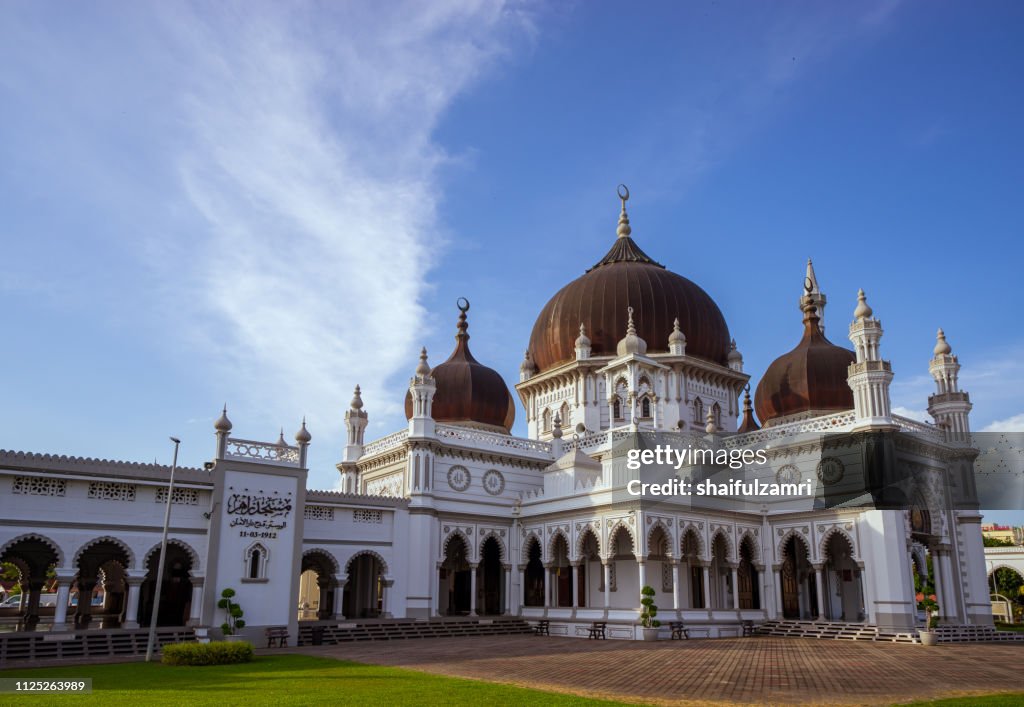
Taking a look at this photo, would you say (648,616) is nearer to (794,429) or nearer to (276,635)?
(794,429)

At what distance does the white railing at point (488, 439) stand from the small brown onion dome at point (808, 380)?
996cm

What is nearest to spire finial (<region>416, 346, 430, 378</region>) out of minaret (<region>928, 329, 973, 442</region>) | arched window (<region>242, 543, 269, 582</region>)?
arched window (<region>242, 543, 269, 582</region>)

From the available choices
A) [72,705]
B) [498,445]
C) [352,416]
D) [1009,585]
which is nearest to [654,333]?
[498,445]

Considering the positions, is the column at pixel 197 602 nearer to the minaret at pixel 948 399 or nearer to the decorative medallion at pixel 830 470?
the decorative medallion at pixel 830 470

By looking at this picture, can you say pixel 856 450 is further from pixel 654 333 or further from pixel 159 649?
pixel 159 649

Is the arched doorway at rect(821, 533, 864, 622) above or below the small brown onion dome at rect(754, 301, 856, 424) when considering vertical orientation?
below

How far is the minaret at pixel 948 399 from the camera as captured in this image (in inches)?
1220

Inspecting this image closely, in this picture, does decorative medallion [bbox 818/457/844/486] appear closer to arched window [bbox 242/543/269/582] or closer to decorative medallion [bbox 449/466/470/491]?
decorative medallion [bbox 449/466/470/491]

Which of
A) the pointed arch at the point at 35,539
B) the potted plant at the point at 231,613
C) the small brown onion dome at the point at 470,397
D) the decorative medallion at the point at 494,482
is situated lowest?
the potted plant at the point at 231,613

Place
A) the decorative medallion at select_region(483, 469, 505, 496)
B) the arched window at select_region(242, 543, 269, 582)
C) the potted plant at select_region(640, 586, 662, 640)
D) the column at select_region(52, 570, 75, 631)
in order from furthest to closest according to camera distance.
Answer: the decorative medallion at select_region(483, 469, 505, 496), the potted plant at select_region(640, 586, 662, 640), the arched window at select_region(242, 543, 269, 582), the column at select_region(52, 570, 75, 631)

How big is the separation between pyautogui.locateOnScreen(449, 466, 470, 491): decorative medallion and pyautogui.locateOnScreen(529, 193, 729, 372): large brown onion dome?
8808 mm

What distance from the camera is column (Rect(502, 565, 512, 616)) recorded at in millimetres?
31000

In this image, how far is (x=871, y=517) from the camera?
27.0 meters

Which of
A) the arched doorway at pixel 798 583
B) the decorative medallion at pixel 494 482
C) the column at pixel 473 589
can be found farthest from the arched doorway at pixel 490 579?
the arched doorway at pixel 798 583
